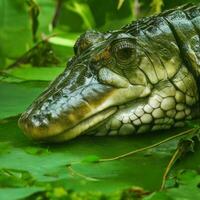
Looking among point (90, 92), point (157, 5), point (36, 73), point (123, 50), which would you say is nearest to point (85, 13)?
point (157, 5)

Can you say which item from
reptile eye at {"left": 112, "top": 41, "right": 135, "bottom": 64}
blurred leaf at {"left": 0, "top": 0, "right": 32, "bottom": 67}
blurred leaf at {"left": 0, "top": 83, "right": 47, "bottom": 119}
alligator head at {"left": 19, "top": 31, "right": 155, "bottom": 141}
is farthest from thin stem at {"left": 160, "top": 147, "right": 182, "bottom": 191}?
blurred leaf at {"left": 0, "top": 0, "right": 32, "bottom": 67}

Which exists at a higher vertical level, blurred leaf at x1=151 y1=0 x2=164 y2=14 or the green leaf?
blurred leaf at x1=151 y1=0 x2=164 y2=14

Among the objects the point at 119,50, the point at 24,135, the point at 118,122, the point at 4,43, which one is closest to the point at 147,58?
the point at 119,50

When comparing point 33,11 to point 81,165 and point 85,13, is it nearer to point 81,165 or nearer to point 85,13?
point 85,13

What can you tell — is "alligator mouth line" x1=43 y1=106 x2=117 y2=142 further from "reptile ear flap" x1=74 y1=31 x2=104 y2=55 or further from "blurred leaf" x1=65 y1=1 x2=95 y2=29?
"blurred leaf" x1=65 y1=1 x2=95 y2=29

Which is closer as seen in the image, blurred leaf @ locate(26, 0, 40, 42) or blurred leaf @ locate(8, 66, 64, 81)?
blurred leaf @ locate(8, 66, 64, 81)

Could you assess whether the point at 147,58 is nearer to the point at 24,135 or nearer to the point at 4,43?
the point at 24,135

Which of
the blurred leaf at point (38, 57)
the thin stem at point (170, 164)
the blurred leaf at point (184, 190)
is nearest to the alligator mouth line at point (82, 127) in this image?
the thin stem at point (170, 164)

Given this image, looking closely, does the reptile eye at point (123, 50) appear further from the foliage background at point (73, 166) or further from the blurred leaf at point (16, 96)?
the blurred leaf at point (16, 96)
